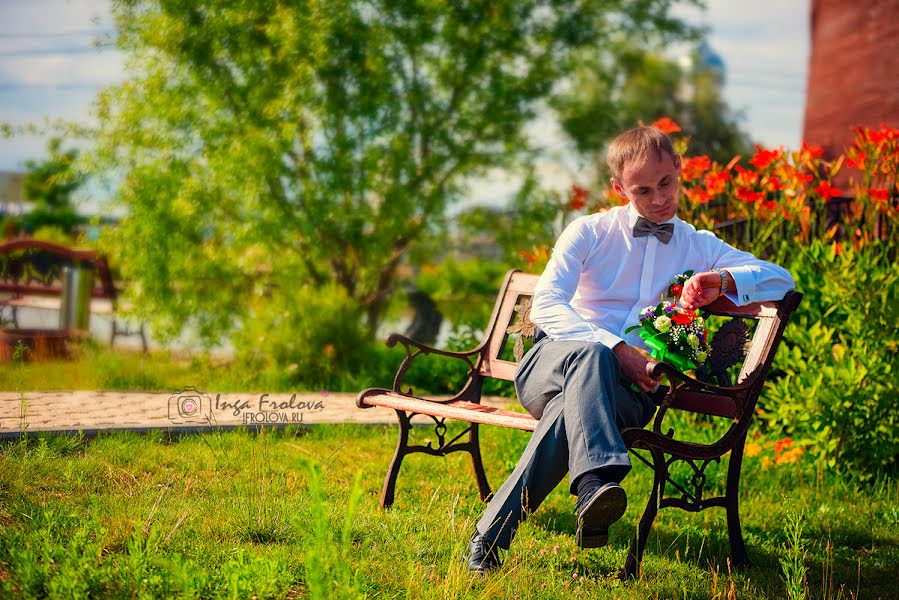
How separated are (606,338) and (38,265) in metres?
8.42

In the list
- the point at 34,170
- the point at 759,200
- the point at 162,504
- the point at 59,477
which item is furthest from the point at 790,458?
the point at 34,170

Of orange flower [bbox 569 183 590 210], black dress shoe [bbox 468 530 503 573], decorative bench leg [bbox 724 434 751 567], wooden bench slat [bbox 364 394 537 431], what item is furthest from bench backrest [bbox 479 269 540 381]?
orange flower [bbox 569 183 590 210]

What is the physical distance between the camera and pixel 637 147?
361 centimetres

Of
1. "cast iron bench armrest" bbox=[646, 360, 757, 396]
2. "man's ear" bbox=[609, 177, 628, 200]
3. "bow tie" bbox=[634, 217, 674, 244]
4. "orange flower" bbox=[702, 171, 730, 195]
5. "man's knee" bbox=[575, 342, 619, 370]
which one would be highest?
"orange flower" bbox=[702, 171, 730, 195]

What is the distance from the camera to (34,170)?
3462 cm

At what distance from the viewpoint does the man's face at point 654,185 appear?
11.8 feet

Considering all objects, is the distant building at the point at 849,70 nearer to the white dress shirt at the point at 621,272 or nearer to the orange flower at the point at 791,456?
the orange flower at the point at 791,456

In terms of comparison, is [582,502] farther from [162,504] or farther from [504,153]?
[504,153]

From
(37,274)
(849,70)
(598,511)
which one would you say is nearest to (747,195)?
(598,511)

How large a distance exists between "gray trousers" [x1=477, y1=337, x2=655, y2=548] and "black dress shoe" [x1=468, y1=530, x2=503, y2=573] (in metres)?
0.03

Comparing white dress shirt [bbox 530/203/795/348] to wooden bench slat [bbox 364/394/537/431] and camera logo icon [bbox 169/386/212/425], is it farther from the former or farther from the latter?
camera logo icon [bbox 169/386/212/425]

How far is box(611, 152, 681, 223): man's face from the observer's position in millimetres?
3596

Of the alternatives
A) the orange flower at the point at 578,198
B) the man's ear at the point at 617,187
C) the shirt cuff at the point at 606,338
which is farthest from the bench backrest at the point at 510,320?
the orange flower at the point at 578,198

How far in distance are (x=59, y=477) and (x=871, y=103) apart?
28.5 feet
